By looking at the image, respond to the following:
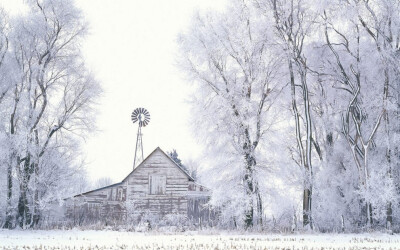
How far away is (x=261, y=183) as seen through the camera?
19.9 metres

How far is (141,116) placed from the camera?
1618 inches

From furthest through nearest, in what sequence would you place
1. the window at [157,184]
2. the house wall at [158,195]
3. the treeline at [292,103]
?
the window at [157,184] < the house wall at [158,195] < the treeline at [292,103]

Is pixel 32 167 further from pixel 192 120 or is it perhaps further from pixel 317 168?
pixel 317 168

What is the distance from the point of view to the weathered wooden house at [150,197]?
2938 centimetres

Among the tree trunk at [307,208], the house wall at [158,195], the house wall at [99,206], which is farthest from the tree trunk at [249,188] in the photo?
the house wall at [99,206]

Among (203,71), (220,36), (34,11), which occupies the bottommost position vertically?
(203,71)

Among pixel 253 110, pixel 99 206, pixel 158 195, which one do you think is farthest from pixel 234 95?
pixel 99 206

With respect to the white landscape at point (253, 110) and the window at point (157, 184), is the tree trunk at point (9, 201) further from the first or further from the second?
the window at point (157, 184)

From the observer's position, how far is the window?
30092 millimetres

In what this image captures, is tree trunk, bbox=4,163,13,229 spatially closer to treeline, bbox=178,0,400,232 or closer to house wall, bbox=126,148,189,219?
house wall, bbox=126,148,189,219

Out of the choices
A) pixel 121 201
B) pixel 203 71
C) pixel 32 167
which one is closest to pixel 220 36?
pixel 203 71

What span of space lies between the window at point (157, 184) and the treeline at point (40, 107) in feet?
21.4

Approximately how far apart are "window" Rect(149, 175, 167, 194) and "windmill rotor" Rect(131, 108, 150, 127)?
38.0 feet

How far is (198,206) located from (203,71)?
490 inches
